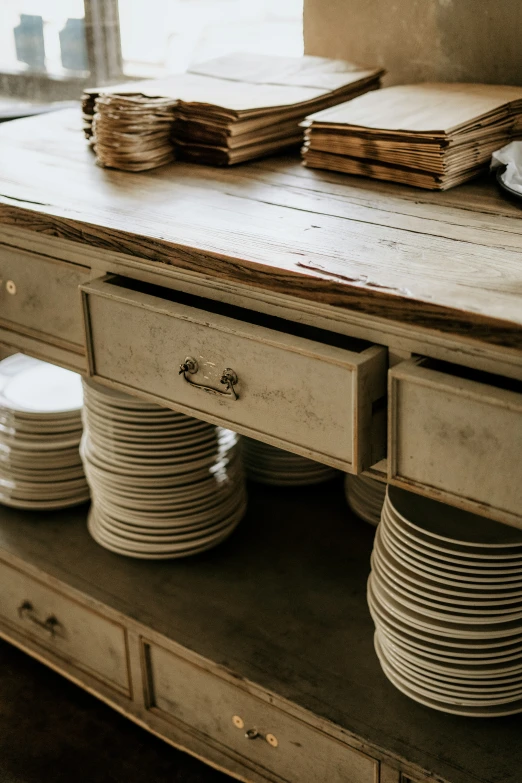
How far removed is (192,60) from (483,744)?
1.35m

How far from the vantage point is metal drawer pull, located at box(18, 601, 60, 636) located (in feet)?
4.70

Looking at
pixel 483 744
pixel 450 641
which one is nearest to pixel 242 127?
pixel 450 641

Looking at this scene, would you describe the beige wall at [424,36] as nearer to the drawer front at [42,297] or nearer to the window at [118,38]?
the window at [118,38]

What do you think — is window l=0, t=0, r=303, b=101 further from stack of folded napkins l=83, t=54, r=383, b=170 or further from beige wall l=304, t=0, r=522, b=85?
stack of folded napkins l=83, t=54, r=383, b=170

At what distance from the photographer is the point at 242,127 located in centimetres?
124

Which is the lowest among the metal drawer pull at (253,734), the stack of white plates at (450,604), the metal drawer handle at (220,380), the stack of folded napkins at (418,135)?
the metal drawer pull at (253,734)

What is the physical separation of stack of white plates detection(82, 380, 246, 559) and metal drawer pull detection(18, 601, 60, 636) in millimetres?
150

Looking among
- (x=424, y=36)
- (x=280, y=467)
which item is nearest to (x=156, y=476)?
(x=280, y=467)

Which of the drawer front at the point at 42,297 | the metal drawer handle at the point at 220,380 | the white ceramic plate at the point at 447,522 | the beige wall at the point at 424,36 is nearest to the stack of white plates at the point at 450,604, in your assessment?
the white ceramic plate at the point at 447,522

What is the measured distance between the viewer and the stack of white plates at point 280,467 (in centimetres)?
155

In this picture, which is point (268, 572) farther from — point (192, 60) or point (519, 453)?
point (192, 60)

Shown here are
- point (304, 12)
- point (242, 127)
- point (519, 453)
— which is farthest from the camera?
point (304, 12)

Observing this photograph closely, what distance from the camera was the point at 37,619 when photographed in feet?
4.77

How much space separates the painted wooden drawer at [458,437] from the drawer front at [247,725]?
0.40 m
